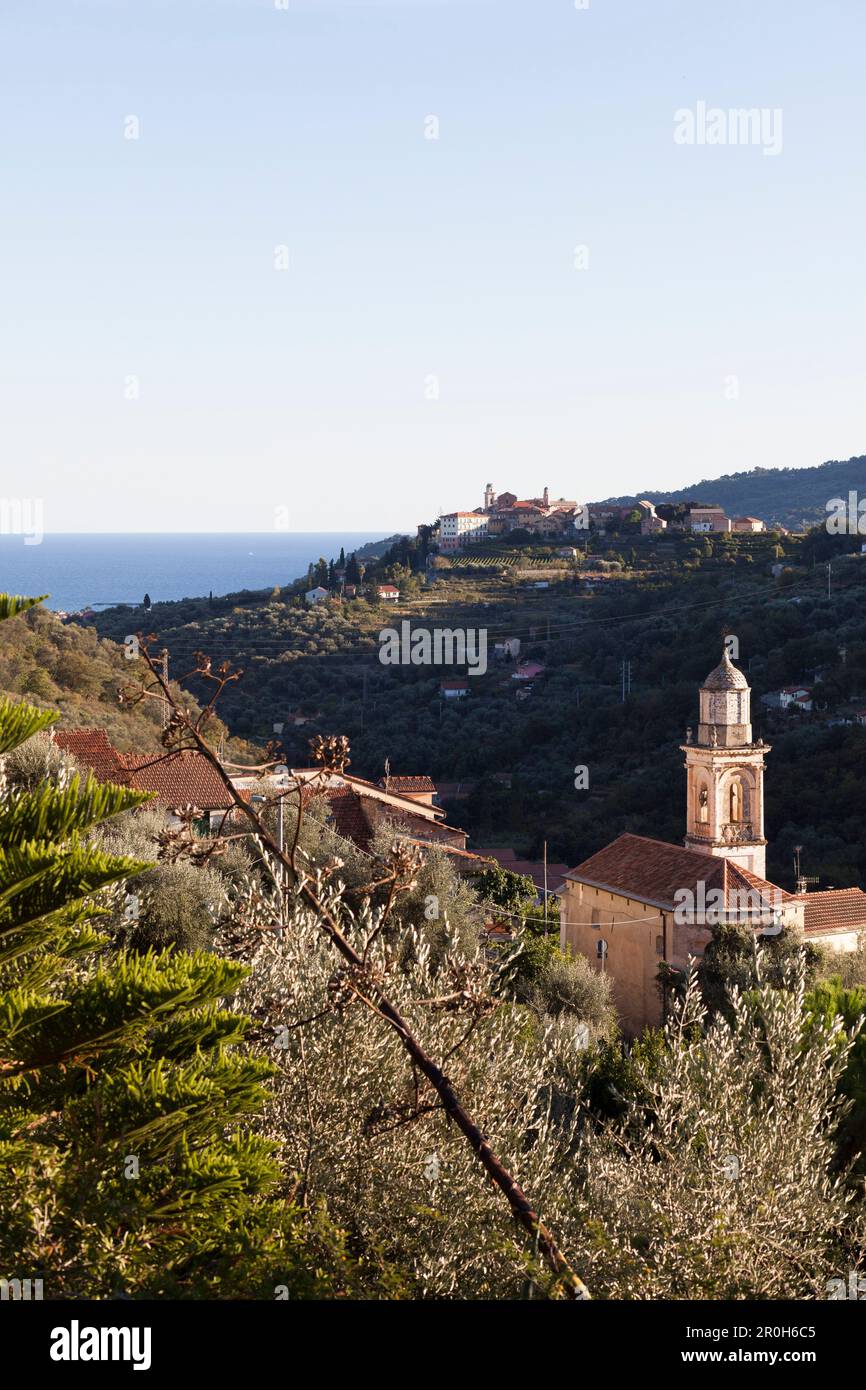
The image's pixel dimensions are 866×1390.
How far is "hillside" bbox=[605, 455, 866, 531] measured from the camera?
10031 centimetres

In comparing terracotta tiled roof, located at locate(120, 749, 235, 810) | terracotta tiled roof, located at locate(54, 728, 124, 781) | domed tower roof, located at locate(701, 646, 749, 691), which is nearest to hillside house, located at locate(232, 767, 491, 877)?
terracotta tiled roof, located at locate(120, 749, 235, 810)

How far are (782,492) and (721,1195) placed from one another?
108669 millimetres

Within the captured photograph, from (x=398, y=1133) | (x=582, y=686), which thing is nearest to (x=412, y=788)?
(x=582, y=686)

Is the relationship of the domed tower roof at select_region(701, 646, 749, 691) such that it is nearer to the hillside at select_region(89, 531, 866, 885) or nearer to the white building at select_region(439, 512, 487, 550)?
the hillside at select_region(89, 531, 866, 885)

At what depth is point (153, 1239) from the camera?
5.28 meters

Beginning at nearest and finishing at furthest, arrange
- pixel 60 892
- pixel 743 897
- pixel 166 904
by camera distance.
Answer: pixel 60 892, pixel 166 904, pixel 743 897

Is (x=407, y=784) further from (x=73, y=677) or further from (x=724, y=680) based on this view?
(x=73, y=677)

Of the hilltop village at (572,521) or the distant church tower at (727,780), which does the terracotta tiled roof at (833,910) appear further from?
the hilltop village at (572,521)

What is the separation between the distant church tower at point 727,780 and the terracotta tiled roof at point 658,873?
2.57ft

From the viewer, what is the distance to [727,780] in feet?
80.0

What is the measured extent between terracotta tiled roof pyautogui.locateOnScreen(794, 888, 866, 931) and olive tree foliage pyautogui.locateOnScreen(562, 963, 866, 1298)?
49.4 ft
